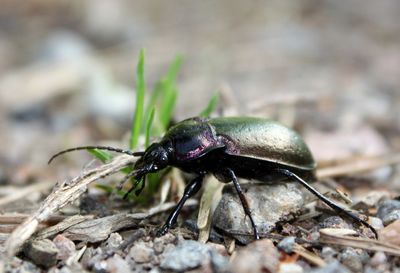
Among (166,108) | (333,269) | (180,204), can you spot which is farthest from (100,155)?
(333,269)

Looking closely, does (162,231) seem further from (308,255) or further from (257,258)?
(308,255)

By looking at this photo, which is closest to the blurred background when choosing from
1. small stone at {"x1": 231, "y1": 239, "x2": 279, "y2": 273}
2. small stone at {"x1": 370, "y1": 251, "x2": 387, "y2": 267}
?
small stone at {"x1": 370, "y1": 251, "x2": 387, "y2": 267}

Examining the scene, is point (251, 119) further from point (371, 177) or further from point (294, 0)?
point (294, 0)

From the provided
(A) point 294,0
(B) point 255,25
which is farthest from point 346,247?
(A) point 294,0

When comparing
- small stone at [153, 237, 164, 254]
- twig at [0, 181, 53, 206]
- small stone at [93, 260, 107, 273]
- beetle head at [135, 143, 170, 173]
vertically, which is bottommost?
twig at [0, 181, 53, 206]

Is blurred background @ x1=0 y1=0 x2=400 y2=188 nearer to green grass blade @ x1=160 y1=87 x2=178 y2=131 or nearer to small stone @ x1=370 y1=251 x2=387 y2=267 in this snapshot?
green grass blade @ x1=160 y1=87 x2=178 y2=131

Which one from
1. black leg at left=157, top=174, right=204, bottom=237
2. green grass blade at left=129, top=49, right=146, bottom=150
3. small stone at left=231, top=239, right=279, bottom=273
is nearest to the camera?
small stone at left=231, top=239, right=279, bottom=273
